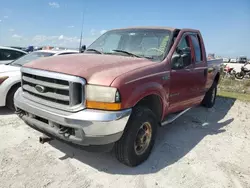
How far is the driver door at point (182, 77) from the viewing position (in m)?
3.70

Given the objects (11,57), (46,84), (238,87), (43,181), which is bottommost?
(238,87)

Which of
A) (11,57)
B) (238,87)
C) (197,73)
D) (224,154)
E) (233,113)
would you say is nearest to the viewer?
(224,154)

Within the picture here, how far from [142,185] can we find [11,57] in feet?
23.6

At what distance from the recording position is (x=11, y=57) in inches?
313

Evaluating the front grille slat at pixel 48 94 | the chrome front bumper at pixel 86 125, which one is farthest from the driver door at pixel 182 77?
the front grille slat at pixel 48 94

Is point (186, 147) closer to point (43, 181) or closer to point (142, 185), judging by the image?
point (142, 185)

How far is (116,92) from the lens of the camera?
100 inches

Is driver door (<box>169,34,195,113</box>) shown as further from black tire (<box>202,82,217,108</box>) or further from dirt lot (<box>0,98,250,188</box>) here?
black tire (<box>202,82,217,108</box>)

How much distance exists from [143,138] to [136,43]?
1741 millimetres

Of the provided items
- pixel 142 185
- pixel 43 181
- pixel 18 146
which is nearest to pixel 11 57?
pixel 18 146

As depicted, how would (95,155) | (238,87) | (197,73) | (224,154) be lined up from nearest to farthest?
(95,155) < (224,154) < (197,73) < (238,87)

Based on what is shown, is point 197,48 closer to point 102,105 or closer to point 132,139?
point 132,139

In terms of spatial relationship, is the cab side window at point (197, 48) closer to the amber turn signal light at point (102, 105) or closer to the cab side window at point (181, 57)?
the cab side window at point (181, 57)

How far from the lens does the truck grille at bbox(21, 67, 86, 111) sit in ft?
8.50
